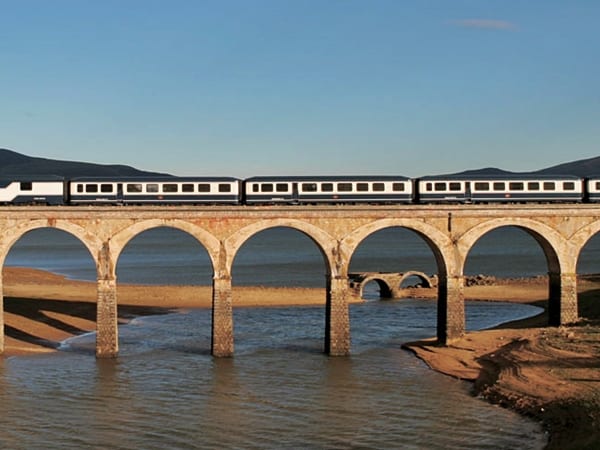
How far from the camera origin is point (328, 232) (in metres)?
41.9

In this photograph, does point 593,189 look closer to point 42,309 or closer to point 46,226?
point 46,226

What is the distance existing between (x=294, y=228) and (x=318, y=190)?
12.5 feet

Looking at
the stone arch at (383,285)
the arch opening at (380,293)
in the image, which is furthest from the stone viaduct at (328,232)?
the arch opening at (380,293)

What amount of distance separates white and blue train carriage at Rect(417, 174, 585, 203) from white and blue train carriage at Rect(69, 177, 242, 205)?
10.7 m

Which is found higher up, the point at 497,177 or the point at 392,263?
the point at 497,177

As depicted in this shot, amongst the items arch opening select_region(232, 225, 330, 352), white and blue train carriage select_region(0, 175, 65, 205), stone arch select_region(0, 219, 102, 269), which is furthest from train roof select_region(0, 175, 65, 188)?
arch opening select_region(232, 225, 330, 352)

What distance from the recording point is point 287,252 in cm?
14612

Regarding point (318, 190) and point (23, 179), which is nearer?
point (23, 179)

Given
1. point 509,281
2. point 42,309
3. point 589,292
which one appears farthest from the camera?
point 509,281

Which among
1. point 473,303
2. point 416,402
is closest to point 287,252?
point 473,303

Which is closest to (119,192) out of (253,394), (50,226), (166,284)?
(50,226)

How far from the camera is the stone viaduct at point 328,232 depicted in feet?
134

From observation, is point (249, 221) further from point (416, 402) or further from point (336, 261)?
point (416, 402)

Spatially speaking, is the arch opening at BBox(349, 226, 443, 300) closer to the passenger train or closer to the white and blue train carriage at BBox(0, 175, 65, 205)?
the passenger train
